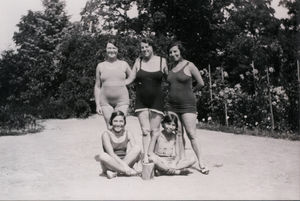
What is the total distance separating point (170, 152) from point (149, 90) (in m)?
0.86

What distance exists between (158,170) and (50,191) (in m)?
1.41

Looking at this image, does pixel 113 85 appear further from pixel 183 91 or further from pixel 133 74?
pixel 183 91

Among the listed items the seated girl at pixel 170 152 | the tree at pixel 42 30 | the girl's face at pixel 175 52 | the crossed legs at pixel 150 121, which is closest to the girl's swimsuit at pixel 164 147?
the seated girl at pixel 170 152

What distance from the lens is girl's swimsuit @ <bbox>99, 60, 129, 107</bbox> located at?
5.64m

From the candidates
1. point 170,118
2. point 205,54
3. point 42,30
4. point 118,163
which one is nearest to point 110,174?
point 118,163

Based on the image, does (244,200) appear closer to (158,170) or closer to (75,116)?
(158,170)

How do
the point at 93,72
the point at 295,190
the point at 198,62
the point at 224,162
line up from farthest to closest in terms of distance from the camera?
the point at 198,62, the point at 93,72, the point at 224,162, the point at 295,190

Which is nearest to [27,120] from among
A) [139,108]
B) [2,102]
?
[139,108]

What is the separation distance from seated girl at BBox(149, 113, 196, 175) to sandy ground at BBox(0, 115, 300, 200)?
14 centimetres

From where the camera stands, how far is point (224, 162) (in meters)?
6.32

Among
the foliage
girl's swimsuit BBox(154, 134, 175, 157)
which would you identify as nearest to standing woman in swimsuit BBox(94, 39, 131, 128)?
girl's swimsuit BBox(154, 134, 175, 157)

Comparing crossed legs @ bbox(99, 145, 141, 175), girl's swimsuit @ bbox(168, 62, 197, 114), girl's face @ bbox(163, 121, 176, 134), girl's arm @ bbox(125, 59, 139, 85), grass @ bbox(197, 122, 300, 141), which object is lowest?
crossed legs @ bbox(99, 145, 141, 175)

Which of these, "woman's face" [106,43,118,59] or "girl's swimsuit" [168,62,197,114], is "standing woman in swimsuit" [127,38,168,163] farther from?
"woman's face" [106,43,118,59]

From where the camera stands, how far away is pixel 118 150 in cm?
555
